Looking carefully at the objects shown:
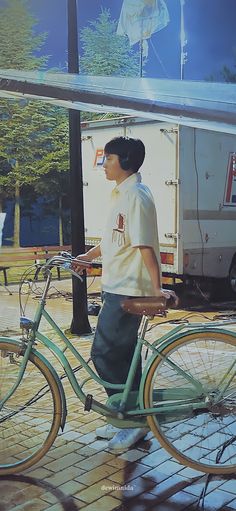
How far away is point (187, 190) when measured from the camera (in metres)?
8.32

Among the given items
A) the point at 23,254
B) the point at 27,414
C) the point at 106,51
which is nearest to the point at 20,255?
the point at 23,254

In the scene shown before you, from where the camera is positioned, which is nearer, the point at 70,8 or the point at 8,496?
the point at 8,496

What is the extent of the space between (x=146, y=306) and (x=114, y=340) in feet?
1.42

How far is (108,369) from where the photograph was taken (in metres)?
3.25

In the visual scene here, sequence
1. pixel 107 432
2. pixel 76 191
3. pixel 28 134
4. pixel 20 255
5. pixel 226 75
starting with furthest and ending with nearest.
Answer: pixel 20 255 < pixel 28 134 < pixel 76 191 < pixel 226 75 < pixel 107 432

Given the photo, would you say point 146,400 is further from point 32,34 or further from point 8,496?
point 32,34

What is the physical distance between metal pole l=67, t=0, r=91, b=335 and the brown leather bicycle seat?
9.77ft

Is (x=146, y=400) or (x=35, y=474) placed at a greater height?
(x=146, y=400)

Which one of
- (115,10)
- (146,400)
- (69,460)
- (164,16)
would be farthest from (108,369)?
(115,10)

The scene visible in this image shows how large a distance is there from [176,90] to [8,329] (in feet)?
14.3

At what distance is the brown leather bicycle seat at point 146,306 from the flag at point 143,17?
117 inches

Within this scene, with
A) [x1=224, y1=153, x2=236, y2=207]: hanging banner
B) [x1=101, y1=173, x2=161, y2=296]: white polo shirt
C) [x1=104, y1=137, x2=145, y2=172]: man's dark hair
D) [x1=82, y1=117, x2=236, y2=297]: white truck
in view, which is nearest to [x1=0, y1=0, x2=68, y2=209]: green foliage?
[x1=82, y1=117, x2=236, y2=297]: white truck

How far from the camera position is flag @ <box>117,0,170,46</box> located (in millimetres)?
4793

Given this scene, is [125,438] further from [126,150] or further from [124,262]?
[126,150]
